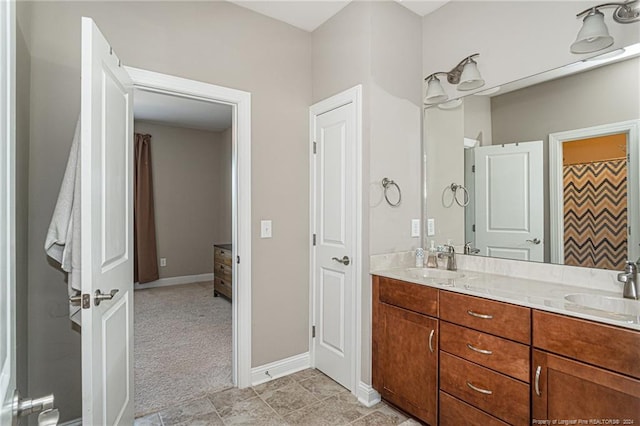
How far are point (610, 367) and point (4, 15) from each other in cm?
196

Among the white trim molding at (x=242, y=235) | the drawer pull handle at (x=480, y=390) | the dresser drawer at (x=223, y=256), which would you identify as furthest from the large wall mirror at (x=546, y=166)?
the dresser drawer at (x=223, y=256)

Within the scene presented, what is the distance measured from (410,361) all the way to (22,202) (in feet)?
7.27

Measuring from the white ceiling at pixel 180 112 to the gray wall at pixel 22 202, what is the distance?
2454 mm

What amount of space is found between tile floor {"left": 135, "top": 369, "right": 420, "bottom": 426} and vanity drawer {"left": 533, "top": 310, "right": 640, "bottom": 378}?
1.02 m

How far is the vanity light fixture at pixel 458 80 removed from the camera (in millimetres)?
2199

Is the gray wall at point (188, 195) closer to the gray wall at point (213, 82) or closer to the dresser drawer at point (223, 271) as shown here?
the dresser drawer at point (223, 271)

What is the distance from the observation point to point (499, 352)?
155cm

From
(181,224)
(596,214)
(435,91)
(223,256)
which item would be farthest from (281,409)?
(181,224)

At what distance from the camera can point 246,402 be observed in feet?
7.29

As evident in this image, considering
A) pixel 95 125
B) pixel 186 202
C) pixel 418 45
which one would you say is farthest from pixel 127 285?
pixel 186 202

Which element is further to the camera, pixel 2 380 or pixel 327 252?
pixel 327 252

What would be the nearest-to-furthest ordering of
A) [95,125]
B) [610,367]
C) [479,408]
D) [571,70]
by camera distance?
[610,367]
[95,125]
[479,408]
[571,70]

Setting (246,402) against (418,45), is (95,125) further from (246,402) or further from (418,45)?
(418,45)

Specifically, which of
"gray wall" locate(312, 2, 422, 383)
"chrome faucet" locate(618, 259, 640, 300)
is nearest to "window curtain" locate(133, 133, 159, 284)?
"gray wall" locate(312, 2, 422, 383)
